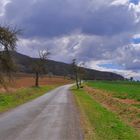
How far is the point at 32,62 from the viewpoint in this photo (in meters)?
115

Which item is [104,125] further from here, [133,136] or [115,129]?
[133,136]

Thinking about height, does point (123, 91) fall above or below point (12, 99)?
below

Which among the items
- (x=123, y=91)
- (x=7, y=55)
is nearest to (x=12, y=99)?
(x=7, y=55)

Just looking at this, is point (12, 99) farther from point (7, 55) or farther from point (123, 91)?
point (123, 91)

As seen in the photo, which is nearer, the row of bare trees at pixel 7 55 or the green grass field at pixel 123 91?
the row of bare trees at pixel 7 55

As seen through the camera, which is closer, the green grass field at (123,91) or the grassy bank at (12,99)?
the grassy bank at (12,99)

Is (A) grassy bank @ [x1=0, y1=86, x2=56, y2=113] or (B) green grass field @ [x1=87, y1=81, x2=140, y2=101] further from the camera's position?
(B) green grass field @ [x1=87, y1=81, x2=140, y2=101]

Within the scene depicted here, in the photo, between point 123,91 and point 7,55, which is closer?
point 7,55

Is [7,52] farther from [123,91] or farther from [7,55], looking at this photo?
[123,91]

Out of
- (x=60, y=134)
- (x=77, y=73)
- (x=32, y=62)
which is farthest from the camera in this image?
(x=77, y=73)

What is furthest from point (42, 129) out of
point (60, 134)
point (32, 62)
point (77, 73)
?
point (77, 73)

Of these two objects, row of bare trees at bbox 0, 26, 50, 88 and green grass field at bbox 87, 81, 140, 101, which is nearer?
row of bare trees at bbox 0, 26, 50, 88

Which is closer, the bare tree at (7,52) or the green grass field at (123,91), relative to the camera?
the bare tree at (7,52)

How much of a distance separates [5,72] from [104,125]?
25489mm
